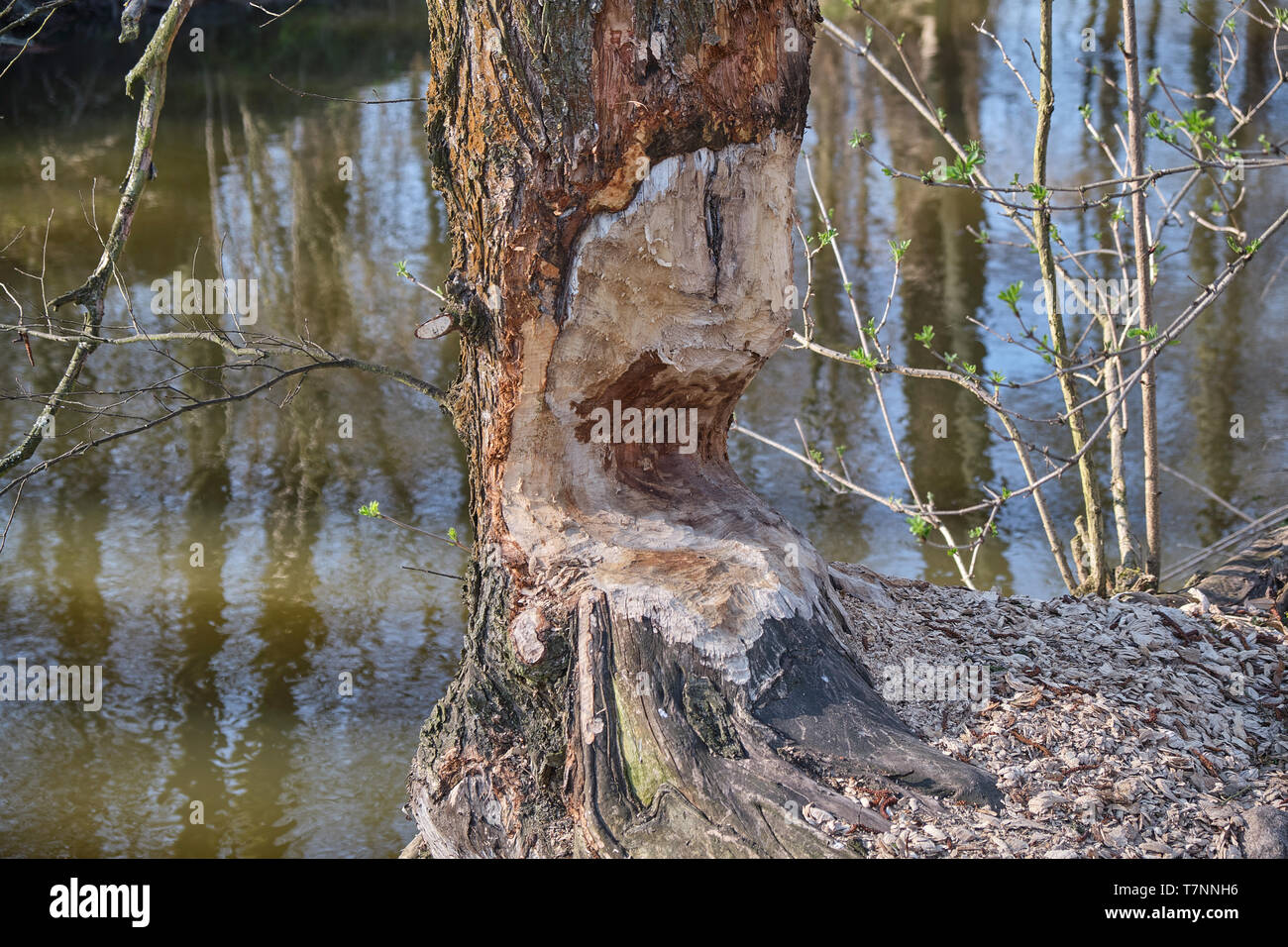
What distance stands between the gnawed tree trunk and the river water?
4.48 ft

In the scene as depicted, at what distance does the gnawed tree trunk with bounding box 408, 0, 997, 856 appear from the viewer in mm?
2047

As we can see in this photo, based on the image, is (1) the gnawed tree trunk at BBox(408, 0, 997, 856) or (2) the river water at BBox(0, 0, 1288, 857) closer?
(1) the gnawed tree trunk at BBox(408, 0, 997, 856)

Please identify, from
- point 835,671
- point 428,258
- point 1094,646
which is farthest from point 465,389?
point 428,258

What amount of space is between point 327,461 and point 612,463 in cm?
339

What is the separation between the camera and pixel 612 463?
99.5 inches

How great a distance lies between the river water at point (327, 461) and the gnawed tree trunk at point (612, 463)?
1365mm

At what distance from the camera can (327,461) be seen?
5.54 meters

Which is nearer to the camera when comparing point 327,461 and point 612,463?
point 612,463

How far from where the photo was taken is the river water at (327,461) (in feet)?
12.4

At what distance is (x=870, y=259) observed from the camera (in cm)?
744

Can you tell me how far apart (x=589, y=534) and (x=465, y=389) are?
0.44 m

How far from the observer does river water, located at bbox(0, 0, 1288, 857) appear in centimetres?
378

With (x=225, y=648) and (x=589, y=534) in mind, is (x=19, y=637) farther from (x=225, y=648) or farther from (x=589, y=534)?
(x=589, y=534)

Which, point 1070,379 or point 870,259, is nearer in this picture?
point 1070,379
